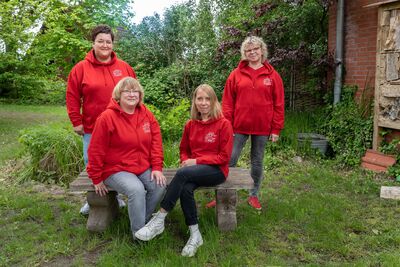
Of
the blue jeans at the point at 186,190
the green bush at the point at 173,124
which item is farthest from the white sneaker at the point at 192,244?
the green bush at the point at 173,124

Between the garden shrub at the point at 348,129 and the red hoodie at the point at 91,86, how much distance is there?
424cm

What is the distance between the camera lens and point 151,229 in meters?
3.41

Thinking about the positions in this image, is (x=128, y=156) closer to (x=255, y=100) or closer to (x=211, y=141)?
(x=211, y=141)

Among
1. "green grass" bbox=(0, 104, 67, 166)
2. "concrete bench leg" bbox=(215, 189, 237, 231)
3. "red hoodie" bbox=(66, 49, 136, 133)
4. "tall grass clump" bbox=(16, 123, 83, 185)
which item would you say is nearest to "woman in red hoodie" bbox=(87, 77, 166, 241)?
"red hoodie" bbox=(66, 49, 136, 133)

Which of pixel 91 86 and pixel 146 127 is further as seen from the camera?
pixel 91 86

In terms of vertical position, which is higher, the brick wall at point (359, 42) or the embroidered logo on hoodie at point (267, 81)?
the brick wall at point (359, 42)

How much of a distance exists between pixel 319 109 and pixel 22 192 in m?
5.51

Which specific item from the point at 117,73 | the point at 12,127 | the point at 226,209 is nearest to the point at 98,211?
the point at 226,209

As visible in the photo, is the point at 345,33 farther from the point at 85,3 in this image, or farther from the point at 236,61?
the point at 85,3

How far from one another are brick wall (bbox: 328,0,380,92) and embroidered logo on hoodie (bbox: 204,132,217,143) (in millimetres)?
4198

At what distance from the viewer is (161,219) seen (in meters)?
3.46

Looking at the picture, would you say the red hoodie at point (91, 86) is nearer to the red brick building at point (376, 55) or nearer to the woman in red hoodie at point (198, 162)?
the woman in red hoodie at point (198, 162)

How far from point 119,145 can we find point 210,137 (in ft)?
2.71

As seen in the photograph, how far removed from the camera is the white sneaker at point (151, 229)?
11.1 ft
